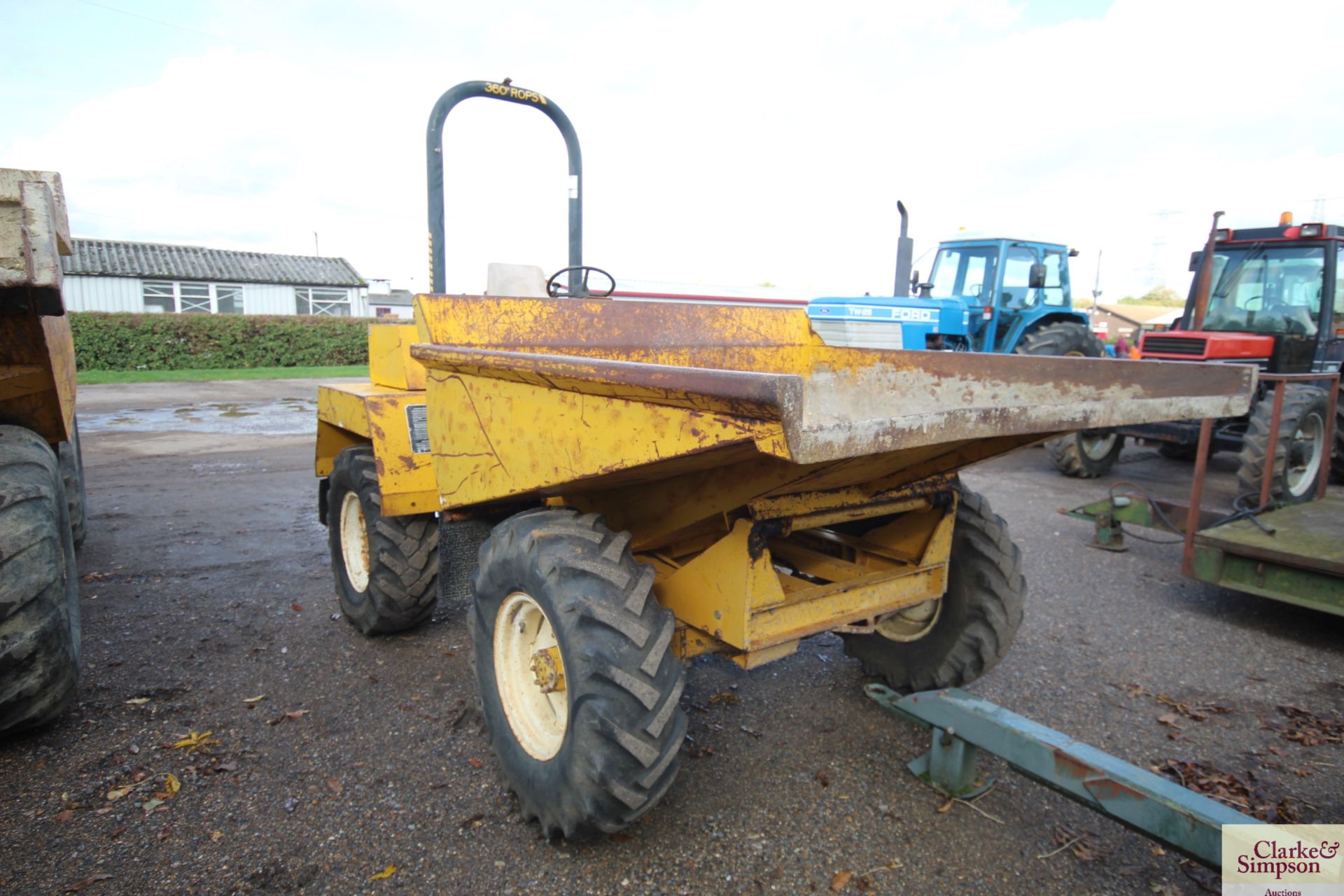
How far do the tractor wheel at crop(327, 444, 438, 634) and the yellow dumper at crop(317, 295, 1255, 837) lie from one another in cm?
4

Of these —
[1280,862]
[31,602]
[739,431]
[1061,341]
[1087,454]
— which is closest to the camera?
[739,431]

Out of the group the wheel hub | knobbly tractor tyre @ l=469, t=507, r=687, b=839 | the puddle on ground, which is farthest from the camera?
the puddle on ground

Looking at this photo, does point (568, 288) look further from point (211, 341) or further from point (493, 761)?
point (211, 341)

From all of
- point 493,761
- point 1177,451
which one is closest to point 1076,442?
point 1177,451

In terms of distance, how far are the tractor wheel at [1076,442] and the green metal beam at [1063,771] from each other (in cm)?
601

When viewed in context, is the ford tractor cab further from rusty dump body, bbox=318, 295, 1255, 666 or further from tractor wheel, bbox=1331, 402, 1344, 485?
rusty dump body, bbox=318, 295, 1255, 666

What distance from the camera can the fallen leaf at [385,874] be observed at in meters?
2.28

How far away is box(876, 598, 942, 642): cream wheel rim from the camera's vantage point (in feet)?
10.3

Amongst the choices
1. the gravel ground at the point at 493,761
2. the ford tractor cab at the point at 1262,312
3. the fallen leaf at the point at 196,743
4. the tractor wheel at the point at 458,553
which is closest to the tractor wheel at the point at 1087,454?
the ford tractor cab at the point at 1262,312

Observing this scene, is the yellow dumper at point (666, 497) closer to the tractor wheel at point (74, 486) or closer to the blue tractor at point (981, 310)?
the tractor wheel at point (74, 486)

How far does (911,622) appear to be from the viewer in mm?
3240

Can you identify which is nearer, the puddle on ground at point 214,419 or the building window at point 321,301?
the puddle on ground at point 214,419

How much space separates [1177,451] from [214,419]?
43.8 ft

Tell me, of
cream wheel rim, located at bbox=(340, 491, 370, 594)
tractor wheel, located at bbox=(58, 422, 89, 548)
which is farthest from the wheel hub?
tractor wheel, located at bbox=(58, 422, 89, 548)
